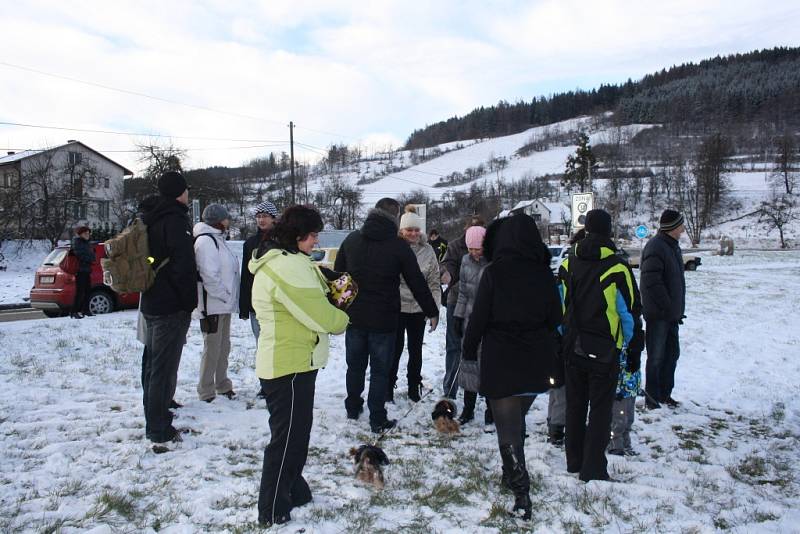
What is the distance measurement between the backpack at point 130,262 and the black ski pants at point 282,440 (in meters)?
1.59

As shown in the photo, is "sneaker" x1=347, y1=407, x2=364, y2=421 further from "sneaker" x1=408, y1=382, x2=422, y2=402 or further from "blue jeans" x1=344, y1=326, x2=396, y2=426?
"sneaker" x1=408, y1=382, x2=422, y2=402

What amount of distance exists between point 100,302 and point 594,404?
1099 cm

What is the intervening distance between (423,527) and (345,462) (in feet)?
3.63

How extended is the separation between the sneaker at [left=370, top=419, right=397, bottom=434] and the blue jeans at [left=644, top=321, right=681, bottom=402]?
290 centimetres

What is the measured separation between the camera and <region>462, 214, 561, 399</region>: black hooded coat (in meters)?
3.56

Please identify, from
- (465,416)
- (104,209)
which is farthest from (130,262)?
(104,209)

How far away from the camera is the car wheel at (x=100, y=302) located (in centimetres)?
1149

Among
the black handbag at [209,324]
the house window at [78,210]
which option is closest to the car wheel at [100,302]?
the black handbag at [209,324]

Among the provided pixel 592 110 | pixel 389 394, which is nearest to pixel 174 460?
pixel 389 394

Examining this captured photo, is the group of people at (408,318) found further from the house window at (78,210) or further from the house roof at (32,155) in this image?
the house roof at (32,155)

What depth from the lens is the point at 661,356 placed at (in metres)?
5.86

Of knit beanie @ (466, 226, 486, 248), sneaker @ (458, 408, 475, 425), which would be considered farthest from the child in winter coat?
knit beanie @ (466, 226, 486, 248)

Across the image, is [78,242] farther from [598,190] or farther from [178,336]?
[598,190]

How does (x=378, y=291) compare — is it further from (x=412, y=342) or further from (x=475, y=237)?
(x=412, y=342)
